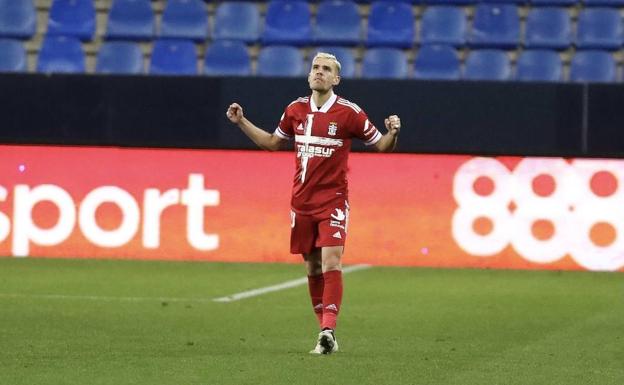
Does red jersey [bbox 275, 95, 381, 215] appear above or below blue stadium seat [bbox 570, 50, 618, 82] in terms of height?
below

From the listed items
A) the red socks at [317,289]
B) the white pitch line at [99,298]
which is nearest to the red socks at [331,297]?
the red socks at [317,289]

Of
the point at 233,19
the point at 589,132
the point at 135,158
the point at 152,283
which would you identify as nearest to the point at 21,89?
the point at 135,158

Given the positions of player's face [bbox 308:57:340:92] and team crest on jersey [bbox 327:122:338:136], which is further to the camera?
team crest on jersey [bbox 327:122:338:136]

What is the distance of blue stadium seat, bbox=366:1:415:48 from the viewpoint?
19.0m

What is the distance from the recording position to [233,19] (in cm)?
1933

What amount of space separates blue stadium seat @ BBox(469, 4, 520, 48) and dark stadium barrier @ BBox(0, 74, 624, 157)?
12.9 ft

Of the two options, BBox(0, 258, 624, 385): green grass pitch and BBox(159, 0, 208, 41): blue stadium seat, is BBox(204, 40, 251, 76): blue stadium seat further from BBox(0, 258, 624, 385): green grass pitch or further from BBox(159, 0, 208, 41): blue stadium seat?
BBox(0, 258, 624, 385): green grass pitch

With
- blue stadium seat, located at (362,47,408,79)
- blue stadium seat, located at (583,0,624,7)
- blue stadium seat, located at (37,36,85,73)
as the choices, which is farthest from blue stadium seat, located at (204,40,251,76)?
blue stadium seat, located at (583,0,624,7)

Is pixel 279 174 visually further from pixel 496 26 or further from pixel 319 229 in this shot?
pixel 319 229

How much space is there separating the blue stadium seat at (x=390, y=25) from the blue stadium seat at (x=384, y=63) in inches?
13.0

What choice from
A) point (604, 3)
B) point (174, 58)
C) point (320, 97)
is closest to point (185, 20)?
point (174, 58)

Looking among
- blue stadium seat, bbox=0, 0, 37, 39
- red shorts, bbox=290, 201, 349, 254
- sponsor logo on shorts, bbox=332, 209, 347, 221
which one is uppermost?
blue stadium seat, bbox=0, 0, 37, 39

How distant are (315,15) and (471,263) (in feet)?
18.5

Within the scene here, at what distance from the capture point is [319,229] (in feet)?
28.9
